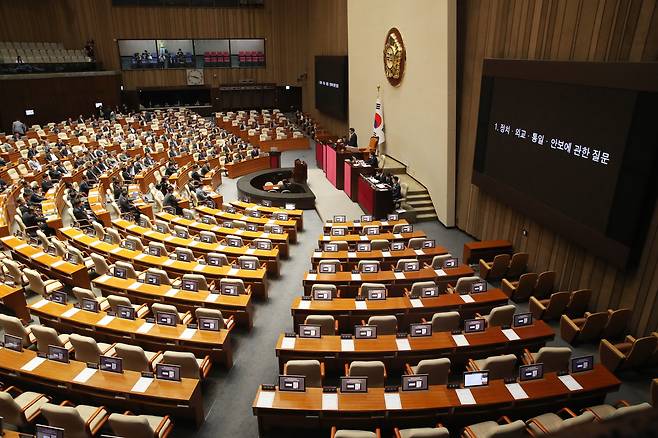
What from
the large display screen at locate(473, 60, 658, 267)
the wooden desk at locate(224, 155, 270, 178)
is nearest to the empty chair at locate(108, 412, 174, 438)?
the large display screen at locate(473, 60, 658, 267)

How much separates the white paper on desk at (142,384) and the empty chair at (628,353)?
6.65 meters

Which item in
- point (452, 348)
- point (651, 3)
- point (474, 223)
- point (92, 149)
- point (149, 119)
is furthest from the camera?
point (149, 119)

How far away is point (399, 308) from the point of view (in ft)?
Answer: 25.4

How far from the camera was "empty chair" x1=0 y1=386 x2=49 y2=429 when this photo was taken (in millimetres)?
5352

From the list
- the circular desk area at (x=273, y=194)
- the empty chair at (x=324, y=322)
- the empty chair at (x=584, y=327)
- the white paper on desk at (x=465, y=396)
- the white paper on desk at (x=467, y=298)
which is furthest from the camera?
the circular desk area at (x=273, y=194)

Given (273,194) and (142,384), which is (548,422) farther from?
(273,194)

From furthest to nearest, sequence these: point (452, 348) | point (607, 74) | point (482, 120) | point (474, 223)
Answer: point (474, 223)
point (482, 120)
point (607, 74)
point (452, 348)

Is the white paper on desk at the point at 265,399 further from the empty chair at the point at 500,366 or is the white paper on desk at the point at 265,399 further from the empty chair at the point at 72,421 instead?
the empty chair at the point at 500,366

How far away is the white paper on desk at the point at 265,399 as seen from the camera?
5441mm

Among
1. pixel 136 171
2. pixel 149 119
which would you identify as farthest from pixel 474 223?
pixel 149 119

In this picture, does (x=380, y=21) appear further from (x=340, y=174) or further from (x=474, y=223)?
(x=474, y=223)

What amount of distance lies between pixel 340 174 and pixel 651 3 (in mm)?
11307

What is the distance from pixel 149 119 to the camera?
93.7ft

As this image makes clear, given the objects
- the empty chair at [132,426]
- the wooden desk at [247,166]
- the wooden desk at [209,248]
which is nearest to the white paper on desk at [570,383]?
the empty chair at [132,426]
